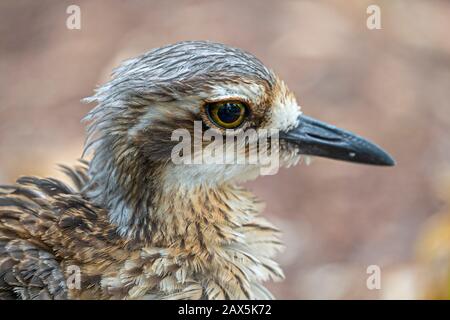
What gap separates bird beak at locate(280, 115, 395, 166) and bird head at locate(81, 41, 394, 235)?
85 millimetres

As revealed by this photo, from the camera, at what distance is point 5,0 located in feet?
26.6

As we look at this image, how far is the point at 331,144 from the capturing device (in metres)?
3.69

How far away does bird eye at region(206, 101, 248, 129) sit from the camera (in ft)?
11.2

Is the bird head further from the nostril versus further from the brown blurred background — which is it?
the brown blurred background

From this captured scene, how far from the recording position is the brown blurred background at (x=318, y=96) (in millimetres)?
6211

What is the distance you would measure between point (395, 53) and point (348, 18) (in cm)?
60

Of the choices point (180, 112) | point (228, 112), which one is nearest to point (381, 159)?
point (228, 112)

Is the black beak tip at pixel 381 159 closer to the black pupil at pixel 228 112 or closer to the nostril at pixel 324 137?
the nostril at pixel 324 137

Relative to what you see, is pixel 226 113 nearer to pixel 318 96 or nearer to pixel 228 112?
pixel 228 112

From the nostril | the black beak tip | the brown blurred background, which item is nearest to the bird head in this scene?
the nostril

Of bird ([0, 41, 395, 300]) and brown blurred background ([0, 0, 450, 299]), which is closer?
bird ([0, 41, 395, 300])
